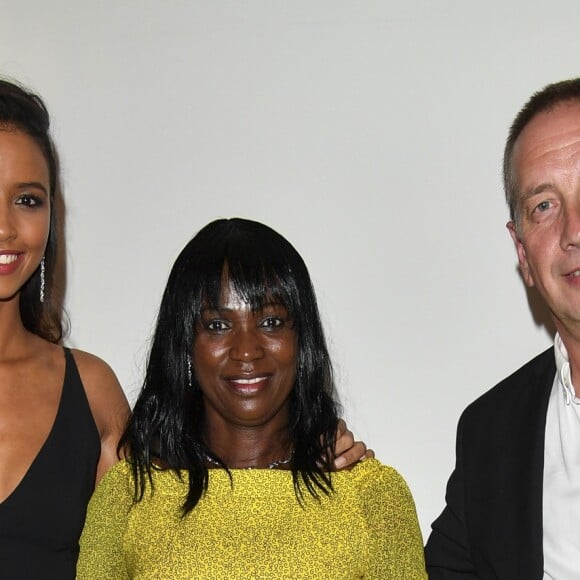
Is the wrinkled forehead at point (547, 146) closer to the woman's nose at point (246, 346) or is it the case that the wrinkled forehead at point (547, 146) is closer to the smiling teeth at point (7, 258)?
the woman's nose at point (246, 346)

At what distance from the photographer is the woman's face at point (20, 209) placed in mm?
2170

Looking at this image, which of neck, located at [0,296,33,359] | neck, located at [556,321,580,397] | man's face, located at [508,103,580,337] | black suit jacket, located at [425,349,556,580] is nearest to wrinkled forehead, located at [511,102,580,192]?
man's face, located at [508,103,580,337]

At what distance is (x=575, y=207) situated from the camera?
195 cm

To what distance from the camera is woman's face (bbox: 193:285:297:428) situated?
213 cm

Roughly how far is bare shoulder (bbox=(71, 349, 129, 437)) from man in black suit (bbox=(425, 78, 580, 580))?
0.72 m

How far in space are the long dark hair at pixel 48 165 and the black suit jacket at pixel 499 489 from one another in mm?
938

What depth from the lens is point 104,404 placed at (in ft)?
7.65

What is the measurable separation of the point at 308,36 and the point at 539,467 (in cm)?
127

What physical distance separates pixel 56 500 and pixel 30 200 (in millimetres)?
614

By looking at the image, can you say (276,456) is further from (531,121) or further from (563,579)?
(531,121)

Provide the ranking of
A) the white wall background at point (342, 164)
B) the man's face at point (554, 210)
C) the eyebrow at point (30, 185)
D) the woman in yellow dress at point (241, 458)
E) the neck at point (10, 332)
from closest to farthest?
the man's face at point (554, 210) → the woman in yellow dress at point (241, 458) → the eyebrow at point (30, 185) → the neck at point (10, 332) → the white wall background at point (342, 164)

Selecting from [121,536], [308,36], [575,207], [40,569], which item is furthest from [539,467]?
[308,36]

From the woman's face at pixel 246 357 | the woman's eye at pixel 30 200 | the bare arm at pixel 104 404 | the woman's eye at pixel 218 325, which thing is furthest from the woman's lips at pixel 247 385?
the woman's eye at pixel 30 200

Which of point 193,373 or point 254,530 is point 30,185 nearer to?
point 193,373
